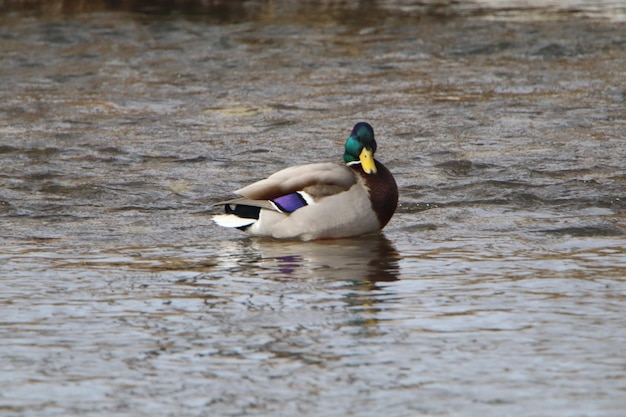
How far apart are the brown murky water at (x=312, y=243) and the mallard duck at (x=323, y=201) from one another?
0.15 meters

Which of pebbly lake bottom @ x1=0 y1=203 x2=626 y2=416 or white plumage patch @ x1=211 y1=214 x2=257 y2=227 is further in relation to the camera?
white plumage patch @ x1=211 y1=214 x2=257 y2=227

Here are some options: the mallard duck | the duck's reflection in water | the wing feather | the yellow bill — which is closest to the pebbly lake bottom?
the duck's reflection in water

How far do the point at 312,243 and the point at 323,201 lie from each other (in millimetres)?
310

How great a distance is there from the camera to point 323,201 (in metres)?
9.18

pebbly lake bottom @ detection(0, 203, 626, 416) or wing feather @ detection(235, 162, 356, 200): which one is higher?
wing feather @ detection(235, 162, 356, 200)

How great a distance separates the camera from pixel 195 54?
1972 centimetres

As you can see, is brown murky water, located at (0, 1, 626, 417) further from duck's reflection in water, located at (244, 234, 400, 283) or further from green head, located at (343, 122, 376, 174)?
green head, located at (343, 122, 376, 174)

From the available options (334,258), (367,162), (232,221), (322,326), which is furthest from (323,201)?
(322,326)

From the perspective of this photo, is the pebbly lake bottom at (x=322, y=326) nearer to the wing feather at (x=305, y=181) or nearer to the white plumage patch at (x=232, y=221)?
the white plumage patch at (x=232, y=221)

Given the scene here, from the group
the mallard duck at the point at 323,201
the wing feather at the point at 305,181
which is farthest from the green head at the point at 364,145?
the wing feather at the point at 305,181

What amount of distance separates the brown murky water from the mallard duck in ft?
0.50

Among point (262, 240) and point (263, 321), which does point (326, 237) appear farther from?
point (263, 321)

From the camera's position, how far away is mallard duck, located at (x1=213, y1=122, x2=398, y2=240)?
30.0 ft

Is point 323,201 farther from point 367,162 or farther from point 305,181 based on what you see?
point 367,162
